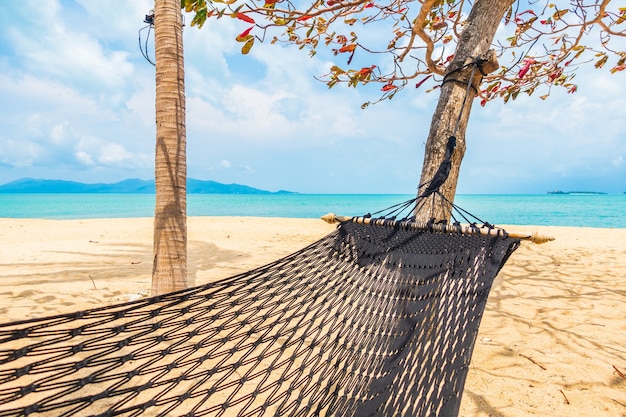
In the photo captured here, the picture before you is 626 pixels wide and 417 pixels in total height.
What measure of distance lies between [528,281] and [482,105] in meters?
2.07

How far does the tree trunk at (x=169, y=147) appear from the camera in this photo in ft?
7.56

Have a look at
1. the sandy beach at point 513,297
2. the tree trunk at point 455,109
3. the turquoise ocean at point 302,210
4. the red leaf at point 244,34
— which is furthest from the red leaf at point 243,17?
the turquoise ocean at point 302,210

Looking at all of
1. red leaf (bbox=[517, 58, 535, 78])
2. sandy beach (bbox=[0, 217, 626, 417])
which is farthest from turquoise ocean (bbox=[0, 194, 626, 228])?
red leaf (bbox=[517, 58, 535, 78])

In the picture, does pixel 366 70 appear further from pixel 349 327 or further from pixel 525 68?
pixel 349 327

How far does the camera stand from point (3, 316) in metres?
2.44

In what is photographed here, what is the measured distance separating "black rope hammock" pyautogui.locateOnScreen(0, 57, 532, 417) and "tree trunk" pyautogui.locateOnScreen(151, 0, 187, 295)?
0.68 metres

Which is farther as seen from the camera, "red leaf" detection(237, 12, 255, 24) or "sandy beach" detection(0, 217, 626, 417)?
"red leaf" detection(237, 12, 255, 24)

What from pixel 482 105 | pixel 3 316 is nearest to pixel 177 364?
pixel 3 316

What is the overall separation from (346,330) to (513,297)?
239 centimetres

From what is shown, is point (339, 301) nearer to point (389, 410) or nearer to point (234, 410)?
point (389, 410)

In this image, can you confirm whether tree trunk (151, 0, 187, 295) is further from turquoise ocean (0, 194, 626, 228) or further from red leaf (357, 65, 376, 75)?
turquoise ocean (0, 194, 626, 228)

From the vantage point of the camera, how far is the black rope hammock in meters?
1.13

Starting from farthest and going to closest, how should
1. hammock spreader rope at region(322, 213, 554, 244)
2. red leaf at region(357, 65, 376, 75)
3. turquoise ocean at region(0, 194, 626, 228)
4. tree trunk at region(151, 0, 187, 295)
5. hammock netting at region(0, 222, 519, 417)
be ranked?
turquoise ocean at region(0, 194, 626, 228)
red leaf at region(357, 65, 376, 75)
tree trunk at region(151, 0, 187, 295)
hammock spreader rope at region(322, 213, 554, 244)
hammock netting at region(0, 222, 519, 417)

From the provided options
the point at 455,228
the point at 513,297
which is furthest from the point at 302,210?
the point at 455,228
